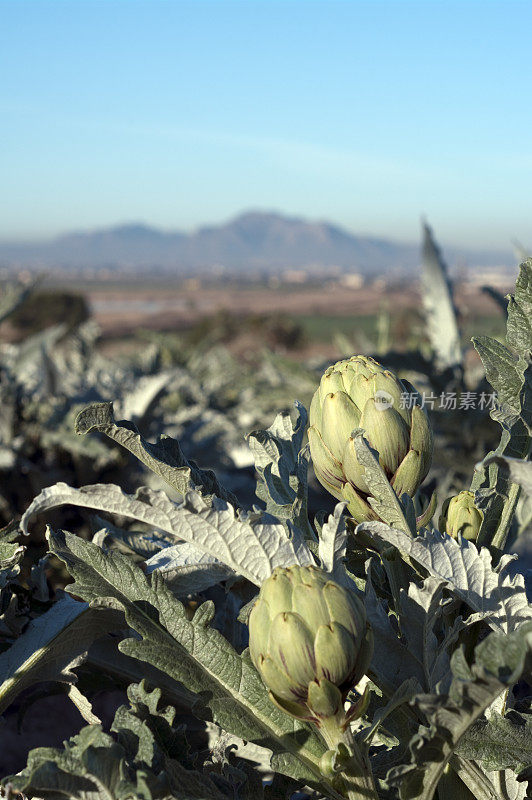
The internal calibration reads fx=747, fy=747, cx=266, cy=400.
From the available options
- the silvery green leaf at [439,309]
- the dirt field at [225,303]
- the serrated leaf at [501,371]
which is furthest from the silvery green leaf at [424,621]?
the dirt field at [225,303]

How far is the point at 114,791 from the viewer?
71cm

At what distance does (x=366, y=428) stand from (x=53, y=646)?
17.5 inches

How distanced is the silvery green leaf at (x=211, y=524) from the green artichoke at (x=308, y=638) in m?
0.11

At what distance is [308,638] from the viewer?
634mm

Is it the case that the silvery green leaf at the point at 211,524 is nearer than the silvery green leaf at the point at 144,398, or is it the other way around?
the silvery green leaf at the point at 211,524

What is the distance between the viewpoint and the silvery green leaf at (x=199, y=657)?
2.54ft

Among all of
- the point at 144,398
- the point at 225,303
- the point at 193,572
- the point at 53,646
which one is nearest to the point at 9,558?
the point at 53,646

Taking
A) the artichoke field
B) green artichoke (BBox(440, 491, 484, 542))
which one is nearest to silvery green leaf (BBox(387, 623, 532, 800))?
the artichoke field

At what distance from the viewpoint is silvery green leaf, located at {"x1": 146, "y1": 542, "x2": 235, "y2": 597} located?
2.82ft

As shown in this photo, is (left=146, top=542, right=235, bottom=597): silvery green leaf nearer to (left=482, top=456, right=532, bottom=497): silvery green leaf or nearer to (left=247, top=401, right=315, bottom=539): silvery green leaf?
(left=247, top=401, right=315, bottom=539): silvery green leaf

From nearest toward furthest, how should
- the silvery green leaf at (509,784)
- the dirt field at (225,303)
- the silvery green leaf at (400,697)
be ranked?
the silvery green leaf at (400,697) → the silvery green leaf at (509,784) → the dirt field at (225,303)

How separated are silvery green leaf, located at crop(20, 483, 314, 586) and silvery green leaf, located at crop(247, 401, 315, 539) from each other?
2.4 inches

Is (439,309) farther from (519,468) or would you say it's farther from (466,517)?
(519,468)

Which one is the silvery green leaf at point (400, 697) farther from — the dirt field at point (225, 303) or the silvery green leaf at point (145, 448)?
the dirt field at point (225, 303)
